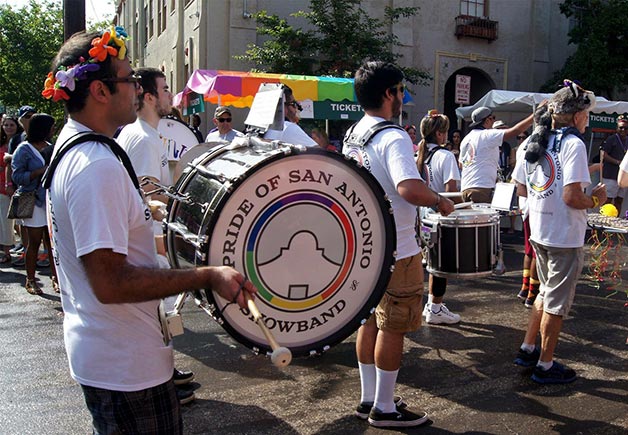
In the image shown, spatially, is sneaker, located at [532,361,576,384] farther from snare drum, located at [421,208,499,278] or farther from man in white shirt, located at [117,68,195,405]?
man in white shirt, located at [117,68,195,405]

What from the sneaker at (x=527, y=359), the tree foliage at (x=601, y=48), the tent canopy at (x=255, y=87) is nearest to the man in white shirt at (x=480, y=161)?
the sneaker at (x=527, y=359)

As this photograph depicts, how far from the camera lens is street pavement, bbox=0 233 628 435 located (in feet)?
12.5

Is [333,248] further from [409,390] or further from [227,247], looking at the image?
[409,390]

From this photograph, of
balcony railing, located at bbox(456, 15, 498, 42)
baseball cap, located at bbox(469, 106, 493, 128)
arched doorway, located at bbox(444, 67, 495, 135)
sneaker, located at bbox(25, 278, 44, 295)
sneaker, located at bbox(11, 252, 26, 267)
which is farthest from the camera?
arched doorway, located at bbox(444, 67, 495, 135)

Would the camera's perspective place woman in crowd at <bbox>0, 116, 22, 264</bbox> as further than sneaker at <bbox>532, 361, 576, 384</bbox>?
Yes

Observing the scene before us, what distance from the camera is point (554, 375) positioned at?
14.5ft

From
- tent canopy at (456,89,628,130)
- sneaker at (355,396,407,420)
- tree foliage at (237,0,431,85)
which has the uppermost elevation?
tree foliage at (237,0,431,85)

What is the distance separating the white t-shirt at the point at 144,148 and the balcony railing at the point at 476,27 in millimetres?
18028

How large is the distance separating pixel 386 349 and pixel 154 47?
2566cm

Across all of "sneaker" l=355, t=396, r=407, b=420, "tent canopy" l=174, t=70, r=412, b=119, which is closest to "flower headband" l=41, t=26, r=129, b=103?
"sneaker" l=355, t=396, r=407, b=420

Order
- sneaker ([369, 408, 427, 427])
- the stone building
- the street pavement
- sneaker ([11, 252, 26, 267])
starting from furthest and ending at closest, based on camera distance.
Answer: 1. the stone building
2. sneaker ([11, 252, 26, 267])
3. the street pavement
4. sneaker ([369, 408, 427, 427])

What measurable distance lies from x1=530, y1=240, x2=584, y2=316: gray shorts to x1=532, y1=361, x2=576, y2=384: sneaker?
17.3 inches

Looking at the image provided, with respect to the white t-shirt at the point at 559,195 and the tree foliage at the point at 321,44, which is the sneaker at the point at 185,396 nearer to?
the white t-shirt at the point at 559,195

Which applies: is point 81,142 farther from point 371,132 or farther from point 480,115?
point 480,115
